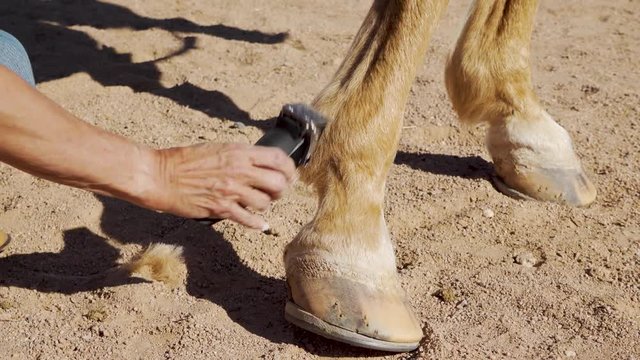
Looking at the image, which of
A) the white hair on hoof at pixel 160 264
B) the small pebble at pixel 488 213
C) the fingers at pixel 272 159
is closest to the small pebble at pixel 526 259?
the small pebble at pixel 488 213

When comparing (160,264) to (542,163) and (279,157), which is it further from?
(542,163)

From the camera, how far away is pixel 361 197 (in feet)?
7.61

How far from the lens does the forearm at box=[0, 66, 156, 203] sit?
151cm

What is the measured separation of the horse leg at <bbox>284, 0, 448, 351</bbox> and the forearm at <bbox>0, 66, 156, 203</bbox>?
73 centimetres

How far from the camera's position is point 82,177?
1.62 m

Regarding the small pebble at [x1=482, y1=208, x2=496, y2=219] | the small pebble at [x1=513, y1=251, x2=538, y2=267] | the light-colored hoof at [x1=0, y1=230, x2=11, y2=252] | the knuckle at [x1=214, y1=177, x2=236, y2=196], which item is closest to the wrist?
the knuckle at [x1=214, y1=177, x2=236, y2=196]

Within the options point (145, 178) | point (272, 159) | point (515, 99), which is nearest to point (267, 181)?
→ point (272, 159)

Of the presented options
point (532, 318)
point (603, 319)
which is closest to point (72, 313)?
point (532, 318)

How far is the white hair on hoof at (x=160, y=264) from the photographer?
8.33 feet

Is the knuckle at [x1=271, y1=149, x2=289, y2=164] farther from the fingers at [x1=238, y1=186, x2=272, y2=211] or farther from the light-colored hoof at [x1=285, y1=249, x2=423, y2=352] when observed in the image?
the light-colored hoof at [x1=285, y1=249, x2=423, y2=352]

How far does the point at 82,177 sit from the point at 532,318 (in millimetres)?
1375

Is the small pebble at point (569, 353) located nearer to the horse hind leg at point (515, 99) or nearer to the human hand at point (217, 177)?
the horse hind leg at point (515, 99)

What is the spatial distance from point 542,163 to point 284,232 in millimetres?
949

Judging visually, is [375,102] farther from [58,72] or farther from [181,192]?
[58,72]
